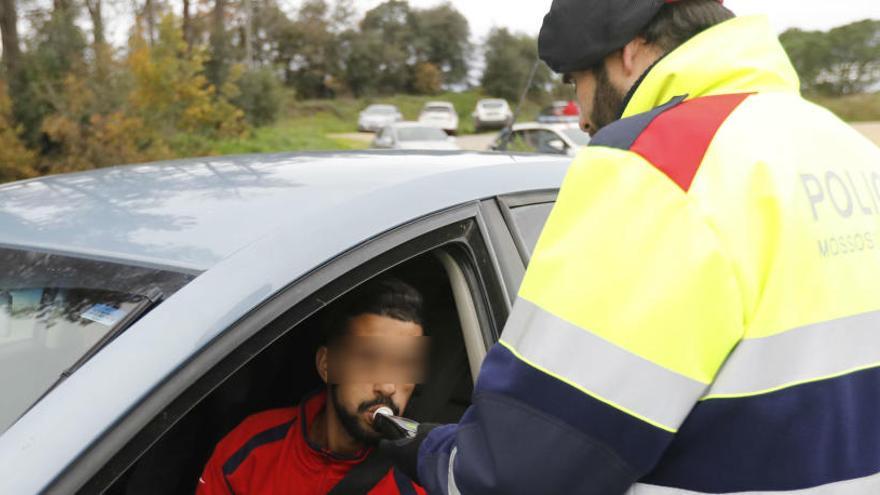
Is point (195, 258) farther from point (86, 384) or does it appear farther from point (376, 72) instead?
point (376, 72)

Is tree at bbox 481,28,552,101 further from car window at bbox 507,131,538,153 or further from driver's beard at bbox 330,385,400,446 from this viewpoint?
driver's beard at bbox 330,385,400,446

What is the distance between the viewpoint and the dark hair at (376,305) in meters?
1.98

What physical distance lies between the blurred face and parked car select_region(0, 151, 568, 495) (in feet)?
0.44

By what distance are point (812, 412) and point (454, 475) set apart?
20.0 inches

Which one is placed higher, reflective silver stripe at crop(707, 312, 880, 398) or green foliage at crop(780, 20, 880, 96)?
reflective silver stripe at crop(707, 312, 880, 398)

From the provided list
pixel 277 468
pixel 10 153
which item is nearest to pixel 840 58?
pixel 10 153

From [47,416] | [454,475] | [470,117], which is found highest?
[47,416]

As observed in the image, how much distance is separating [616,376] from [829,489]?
37 centimetres

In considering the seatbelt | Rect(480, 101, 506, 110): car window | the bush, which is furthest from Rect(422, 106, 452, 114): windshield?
the seatbelt

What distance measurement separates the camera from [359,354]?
1.96m

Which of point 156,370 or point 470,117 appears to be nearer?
point 156,370

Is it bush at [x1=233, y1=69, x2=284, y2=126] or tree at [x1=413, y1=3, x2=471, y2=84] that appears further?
tree at [x1=413, y1=3, x2=471, y2=84]

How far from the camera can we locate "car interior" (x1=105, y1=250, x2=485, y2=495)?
199cm

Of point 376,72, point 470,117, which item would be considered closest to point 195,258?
point 470,117
